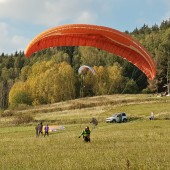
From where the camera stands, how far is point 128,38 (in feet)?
62.8

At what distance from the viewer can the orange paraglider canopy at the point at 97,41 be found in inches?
742

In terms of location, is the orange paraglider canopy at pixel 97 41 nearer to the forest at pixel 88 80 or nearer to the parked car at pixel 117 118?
the parked car at pixel 117 118

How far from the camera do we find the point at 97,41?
2036cm

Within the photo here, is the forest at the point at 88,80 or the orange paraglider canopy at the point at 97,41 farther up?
the forest at the point at 88,80

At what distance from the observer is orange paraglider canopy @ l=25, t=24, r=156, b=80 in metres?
18.9

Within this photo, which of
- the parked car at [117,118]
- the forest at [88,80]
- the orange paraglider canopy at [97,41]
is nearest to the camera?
the orange paraglider canopy at [97,41]

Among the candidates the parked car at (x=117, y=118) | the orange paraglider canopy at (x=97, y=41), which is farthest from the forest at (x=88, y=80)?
the orange paraglider canopy at (x=97, y=41)

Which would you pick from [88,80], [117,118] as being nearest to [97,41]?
[117,118]

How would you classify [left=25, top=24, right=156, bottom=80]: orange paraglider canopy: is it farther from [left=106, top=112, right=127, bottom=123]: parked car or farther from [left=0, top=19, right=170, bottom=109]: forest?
[left=0, top=19, right=170, bottom=109]: forest

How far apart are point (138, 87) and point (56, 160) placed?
100 meters

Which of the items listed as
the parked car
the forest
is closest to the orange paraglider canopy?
the parked car

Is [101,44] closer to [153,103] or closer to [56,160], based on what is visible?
[56,160]

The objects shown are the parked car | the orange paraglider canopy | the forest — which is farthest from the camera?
the forest

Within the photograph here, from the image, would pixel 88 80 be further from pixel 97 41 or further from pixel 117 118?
pixel 97 41
